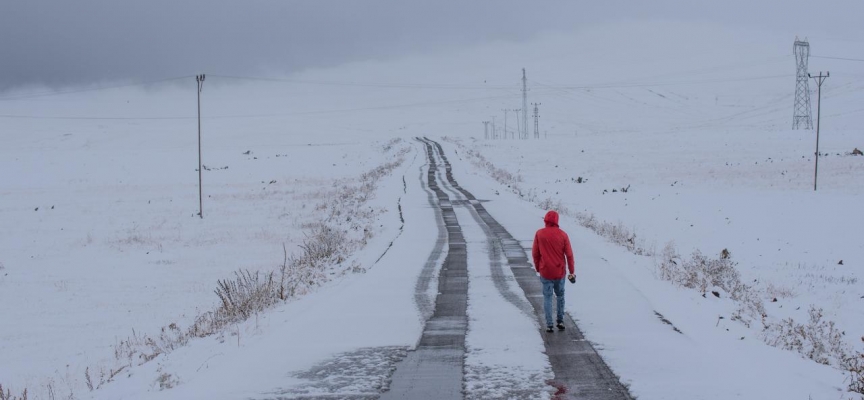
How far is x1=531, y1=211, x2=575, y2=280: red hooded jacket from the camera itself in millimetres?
9367

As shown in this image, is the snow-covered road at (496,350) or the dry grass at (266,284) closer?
the snow-covered road at (496,350)

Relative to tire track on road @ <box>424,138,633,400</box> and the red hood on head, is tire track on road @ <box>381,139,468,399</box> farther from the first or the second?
the red hood on head

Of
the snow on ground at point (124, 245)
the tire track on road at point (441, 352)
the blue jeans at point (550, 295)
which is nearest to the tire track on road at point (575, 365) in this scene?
the blue jeans at point (550, 295)

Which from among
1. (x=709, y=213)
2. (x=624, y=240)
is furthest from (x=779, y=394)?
(x=709, y=213)

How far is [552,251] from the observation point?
30.9 feet

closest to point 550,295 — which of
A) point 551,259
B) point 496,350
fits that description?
point 551,259

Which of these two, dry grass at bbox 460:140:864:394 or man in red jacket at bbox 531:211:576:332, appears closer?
dry grass at bbox 460:140:864:394

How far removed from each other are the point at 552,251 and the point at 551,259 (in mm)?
110

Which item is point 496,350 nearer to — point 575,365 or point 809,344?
point 575,365

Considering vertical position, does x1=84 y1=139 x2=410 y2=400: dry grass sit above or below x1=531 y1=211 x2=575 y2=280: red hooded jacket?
below

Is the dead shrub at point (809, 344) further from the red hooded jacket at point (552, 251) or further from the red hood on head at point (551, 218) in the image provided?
the red hood on head at point (551, 218)

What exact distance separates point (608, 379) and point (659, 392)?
0.59 metres

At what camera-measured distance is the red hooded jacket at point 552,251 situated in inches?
369

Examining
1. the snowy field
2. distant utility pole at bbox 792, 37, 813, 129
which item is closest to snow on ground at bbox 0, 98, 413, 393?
the snowy field
